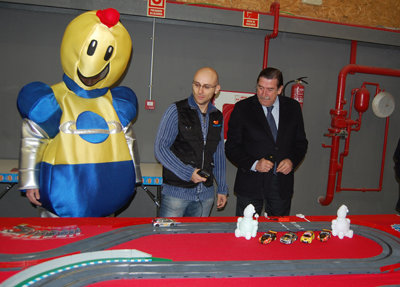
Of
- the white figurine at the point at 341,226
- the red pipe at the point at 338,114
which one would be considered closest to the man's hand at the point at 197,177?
the white figurine at the point at 341,226

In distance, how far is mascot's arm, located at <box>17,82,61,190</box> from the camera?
5.54 feet

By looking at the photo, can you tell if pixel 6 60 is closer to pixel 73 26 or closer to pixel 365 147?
pixel 73 26

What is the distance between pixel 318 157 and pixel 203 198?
83.7 inches

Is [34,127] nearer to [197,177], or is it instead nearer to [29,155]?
[29,155]

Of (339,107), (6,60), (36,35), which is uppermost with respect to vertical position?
(36,35)

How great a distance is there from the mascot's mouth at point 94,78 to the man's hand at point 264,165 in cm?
109

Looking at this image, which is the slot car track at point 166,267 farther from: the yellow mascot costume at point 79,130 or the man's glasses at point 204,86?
the man's glasses at point 204,86

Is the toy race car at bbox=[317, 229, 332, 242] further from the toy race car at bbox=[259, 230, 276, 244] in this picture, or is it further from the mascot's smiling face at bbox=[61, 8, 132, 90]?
the mascot's smiling face at bbox=[61, 8, 132, 90]

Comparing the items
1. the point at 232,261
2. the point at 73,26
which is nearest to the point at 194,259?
the point at 232,261

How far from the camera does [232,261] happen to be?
1.15 meters

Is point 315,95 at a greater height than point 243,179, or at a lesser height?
greater

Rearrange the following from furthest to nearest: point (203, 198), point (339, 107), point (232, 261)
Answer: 1. point (339, 107)
2. point (203, 198)
3. point (232, 261)

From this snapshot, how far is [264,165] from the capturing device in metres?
2.10

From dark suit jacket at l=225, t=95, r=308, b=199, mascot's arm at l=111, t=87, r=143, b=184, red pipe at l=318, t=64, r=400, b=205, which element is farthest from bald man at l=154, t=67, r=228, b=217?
red pipe at l=318, t=64, r=400, b=205
